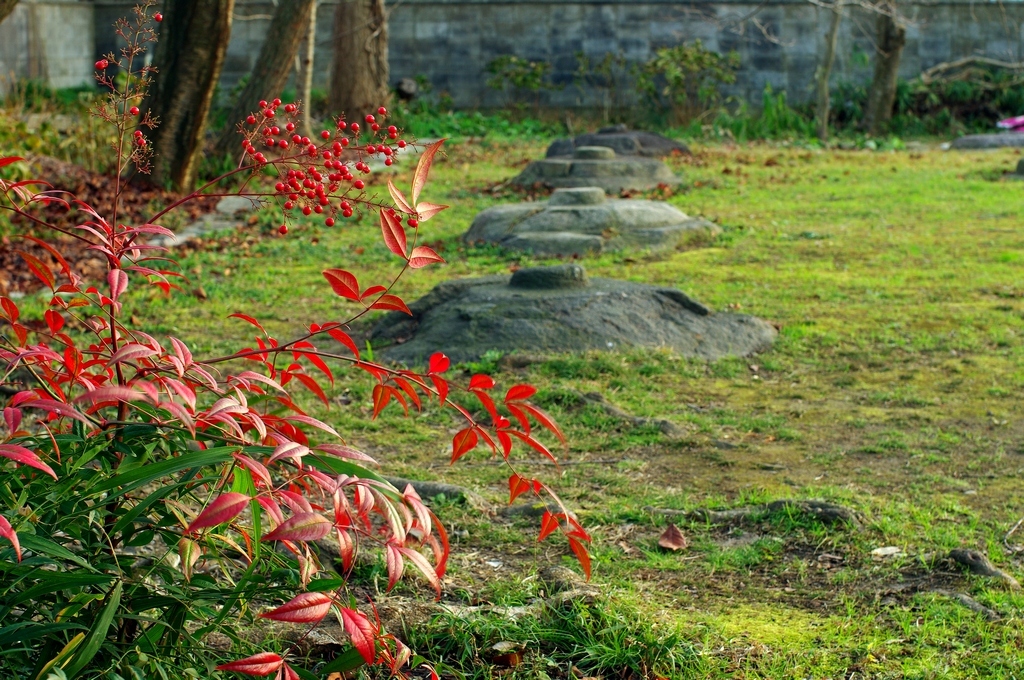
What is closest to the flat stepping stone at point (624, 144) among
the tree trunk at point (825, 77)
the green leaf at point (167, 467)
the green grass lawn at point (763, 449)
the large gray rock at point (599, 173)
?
the large gray rock at point (599, 173)

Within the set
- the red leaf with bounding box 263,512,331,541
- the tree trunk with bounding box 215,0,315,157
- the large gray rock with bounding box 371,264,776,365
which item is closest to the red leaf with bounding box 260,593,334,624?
the red leaf with bounding box 263,512,331,541

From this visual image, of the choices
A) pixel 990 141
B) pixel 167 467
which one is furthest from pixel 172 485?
pixel 990 141

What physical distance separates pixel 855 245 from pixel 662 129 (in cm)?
966

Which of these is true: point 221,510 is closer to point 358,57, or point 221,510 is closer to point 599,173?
point 599,173

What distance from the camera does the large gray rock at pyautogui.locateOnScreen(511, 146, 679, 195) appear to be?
1105cm

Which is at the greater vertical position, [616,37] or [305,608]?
[616,37]

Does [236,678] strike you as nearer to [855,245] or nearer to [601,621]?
[601,621]

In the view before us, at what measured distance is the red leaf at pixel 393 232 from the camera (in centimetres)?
182

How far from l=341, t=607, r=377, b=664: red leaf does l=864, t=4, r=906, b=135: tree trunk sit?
55.2ft

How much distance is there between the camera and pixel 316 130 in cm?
1393

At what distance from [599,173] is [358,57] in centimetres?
543

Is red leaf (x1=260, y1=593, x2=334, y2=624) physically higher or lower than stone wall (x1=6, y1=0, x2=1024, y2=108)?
lower

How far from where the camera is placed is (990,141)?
1544 centimetres

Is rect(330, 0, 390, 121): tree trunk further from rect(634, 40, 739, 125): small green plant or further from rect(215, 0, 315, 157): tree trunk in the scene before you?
rect(634, 40, 739, 125): small green plant
